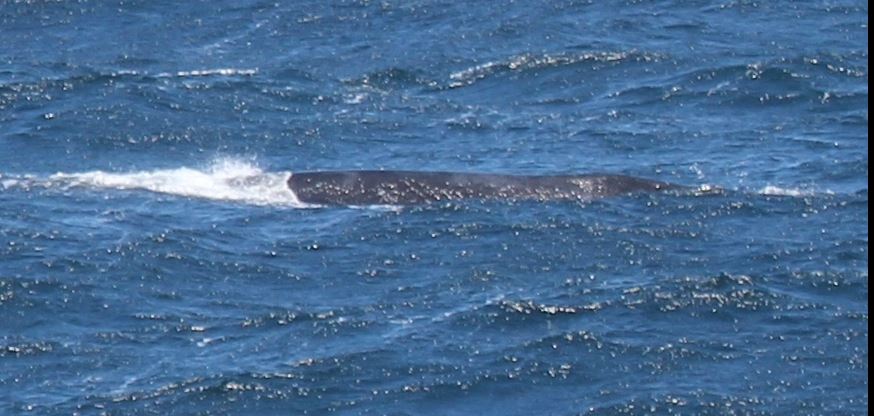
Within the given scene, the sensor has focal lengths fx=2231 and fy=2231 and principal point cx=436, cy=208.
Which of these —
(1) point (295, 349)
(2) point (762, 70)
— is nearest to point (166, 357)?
(1) point (295, 349)

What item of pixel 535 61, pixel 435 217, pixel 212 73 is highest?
pixel 212 73

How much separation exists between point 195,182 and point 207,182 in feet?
0.77

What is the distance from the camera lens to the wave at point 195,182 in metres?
42.8

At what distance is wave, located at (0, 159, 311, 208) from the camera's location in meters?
42.8

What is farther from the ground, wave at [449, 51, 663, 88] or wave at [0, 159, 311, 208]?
wave at [449, 51, 663, 88]

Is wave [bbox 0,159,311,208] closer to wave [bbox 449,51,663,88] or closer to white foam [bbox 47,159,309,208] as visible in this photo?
white foam [bbox 47,159,309,208]

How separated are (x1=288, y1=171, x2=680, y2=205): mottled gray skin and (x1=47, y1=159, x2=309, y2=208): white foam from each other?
25.5 inches

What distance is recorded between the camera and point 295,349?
1334 inches

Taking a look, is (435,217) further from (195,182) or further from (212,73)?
(212,73)

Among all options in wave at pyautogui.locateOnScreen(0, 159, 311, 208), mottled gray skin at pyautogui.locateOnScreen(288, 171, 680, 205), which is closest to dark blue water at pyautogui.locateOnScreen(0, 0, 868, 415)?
wave at pyautogui.locateOnScreen(0, 159, 311, 208)

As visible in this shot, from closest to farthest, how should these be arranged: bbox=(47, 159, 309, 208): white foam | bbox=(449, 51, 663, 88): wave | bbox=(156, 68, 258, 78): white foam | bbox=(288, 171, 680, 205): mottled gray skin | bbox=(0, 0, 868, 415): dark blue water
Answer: bbox=(0, 0, 868, 415): dark blue water < bbox=(288, 171, 680, 205): mottled gray skin < bbox=(47, 159, 309, 208): white foam < bbox=(449, 51, 663, 88): wave < bbox=(156, 68, 258, 78): white foam

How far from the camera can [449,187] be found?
42000mm

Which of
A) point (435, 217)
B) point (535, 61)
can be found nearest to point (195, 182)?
point (435, 217)

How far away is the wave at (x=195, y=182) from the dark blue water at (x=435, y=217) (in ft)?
0.32
